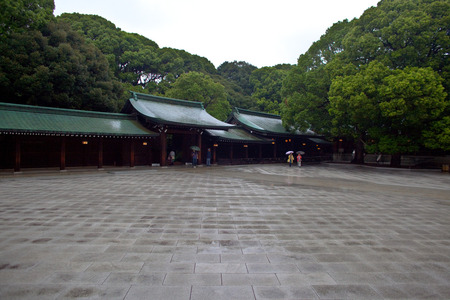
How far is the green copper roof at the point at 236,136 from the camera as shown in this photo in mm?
27359

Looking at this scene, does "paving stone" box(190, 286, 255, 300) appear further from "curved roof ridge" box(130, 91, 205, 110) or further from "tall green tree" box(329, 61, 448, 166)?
"curved roof ridge" box(130, 91, 205, 110)

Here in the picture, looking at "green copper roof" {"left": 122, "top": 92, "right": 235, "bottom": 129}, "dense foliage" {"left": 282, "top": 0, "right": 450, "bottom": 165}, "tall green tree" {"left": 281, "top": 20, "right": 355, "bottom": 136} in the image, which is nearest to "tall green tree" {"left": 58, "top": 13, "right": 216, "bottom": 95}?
"green copper roof" {"left": 122, "top": 92, "right": 235, "bottom": 129}

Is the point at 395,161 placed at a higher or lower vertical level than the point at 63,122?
lower

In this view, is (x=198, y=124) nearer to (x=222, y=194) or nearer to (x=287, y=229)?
(x=222, y=194)

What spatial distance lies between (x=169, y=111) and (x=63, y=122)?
963 centimetres

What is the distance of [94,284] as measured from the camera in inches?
150

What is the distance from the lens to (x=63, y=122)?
18.8m

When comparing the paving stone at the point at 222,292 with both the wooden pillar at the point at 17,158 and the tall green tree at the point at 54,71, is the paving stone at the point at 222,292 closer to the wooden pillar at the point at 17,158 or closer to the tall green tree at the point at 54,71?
the wooden pillar at the point at 17,158

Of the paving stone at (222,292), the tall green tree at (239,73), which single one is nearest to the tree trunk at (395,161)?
the paving stone at (222,292)

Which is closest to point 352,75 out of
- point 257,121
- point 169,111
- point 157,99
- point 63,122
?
point 257,121

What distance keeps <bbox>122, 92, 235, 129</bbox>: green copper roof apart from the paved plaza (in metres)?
13.5

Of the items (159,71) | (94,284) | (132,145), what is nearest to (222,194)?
(94,284)

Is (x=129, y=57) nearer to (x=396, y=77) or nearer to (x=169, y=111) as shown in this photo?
(x=169, y=111)

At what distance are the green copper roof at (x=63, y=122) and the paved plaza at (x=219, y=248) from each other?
8455 millimetres
